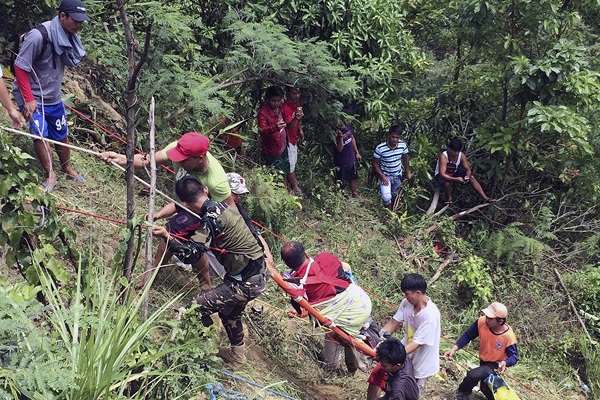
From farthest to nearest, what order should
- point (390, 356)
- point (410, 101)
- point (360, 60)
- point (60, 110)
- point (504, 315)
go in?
point (410, 101), point (360, 60), point (504, 315), point (60, 110), point (390, 356)

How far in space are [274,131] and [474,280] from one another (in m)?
2.96

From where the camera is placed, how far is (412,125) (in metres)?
9.64

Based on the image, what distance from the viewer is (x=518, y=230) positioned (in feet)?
29.0

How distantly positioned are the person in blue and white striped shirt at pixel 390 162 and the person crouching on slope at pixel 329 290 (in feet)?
11.3

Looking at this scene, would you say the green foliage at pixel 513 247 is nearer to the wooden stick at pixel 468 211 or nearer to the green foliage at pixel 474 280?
the green foliage at pixel 474 280

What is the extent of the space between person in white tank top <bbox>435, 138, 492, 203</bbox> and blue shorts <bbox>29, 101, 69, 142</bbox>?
510 cm

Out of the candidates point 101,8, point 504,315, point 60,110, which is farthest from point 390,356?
point 101,8

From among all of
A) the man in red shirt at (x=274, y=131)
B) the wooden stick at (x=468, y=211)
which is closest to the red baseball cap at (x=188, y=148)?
the man in red shirt at (x=274, y=131)

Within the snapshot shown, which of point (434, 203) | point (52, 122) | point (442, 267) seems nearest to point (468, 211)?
point (434, 203)

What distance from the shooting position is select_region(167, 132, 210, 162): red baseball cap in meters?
4.78

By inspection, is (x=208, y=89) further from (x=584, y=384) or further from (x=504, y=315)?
(x=584, y=384)

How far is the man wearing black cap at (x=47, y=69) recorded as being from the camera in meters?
5.00

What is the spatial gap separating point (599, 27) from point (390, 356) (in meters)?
7.17

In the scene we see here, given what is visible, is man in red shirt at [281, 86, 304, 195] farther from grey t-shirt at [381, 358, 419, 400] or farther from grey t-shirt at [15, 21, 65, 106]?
grey t-shirt at [381, 358, 419, 400]
